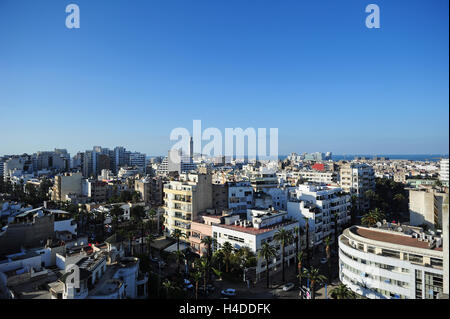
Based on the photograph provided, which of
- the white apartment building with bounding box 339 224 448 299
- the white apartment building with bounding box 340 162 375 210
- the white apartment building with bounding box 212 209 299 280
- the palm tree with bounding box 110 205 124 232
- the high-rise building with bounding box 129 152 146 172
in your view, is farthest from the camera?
the high-rise building with bounding box 129 152 146 172

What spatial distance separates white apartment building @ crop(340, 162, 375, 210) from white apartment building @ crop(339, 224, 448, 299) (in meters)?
26.0

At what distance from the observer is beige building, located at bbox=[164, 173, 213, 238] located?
28.0m

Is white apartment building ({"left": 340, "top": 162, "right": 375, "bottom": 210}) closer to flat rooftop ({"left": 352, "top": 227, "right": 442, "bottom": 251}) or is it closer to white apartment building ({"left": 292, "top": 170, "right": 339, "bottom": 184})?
white apartment building ({"left": 292, "top": 170, "right": 339, "bottom": 184})

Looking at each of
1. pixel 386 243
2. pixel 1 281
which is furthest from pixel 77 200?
pixel 386 243

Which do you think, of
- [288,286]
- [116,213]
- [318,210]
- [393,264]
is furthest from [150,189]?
[393,264]

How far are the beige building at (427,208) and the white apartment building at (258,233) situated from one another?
48.9 feet

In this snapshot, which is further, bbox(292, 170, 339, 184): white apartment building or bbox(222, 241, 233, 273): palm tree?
bbox(292, 170, 339, 184): white apartment building

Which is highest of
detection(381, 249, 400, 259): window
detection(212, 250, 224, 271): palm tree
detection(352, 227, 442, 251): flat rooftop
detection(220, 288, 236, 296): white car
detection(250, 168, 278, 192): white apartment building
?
detection(250, 168, 278, 192): white apartment building

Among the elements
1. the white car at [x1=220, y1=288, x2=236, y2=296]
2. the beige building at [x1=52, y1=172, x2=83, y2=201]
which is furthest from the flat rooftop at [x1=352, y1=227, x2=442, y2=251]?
the beige building at [x1=52, y1=172, x2=83, y2=201]

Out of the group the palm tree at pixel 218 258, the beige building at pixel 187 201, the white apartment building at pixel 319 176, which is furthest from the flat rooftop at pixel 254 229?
the white apartment building at pixel 319 176

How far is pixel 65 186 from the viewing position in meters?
46.4

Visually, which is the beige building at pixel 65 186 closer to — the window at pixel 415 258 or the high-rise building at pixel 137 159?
the window at pixel 415 258

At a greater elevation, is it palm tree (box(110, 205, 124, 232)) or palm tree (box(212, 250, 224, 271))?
palm tree (box(110, 205, 124, 232))

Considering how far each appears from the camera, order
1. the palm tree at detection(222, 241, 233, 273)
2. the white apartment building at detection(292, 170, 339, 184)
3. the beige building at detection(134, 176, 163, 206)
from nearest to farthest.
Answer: the palm tree at detection(222, 241, 233, 273) < the beige building at detection(134, 176, 163, 206) < the white apartment building at detection(292, 170, 339, 184)
